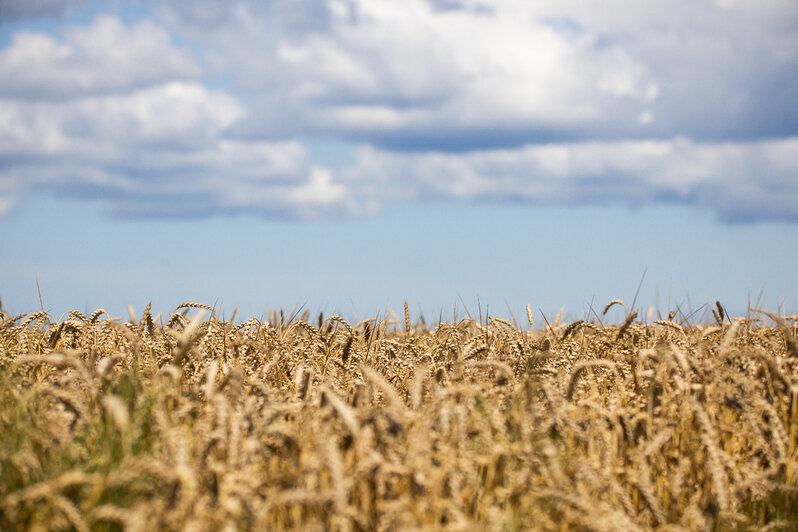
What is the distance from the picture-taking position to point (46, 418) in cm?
318

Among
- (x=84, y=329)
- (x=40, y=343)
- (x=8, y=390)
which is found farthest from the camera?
(x=40, y=343)

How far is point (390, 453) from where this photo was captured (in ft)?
8.49

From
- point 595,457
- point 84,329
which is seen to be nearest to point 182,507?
point 595,457

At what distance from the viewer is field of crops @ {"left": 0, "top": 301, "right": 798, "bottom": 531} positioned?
2301 millimetres

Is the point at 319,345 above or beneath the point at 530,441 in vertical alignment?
above

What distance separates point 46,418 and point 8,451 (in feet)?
1.94

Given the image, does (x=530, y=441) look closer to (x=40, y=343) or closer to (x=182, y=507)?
(x=182, y=507)

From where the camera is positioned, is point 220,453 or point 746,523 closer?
point 220,453

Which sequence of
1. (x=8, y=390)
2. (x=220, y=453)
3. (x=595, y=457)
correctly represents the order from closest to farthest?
(x=220, y=453) → (x=595, y=457) → (x=8, y=390)

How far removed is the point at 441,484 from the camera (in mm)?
2488

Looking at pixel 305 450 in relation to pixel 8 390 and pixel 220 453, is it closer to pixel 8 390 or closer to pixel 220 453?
pixel 220 453

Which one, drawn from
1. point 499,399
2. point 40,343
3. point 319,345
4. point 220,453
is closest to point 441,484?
point 220,453

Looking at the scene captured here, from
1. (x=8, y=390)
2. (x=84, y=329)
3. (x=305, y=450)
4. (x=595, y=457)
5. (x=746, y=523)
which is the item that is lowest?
(x=746, y=523)

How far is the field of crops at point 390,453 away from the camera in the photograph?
230 centimetres
